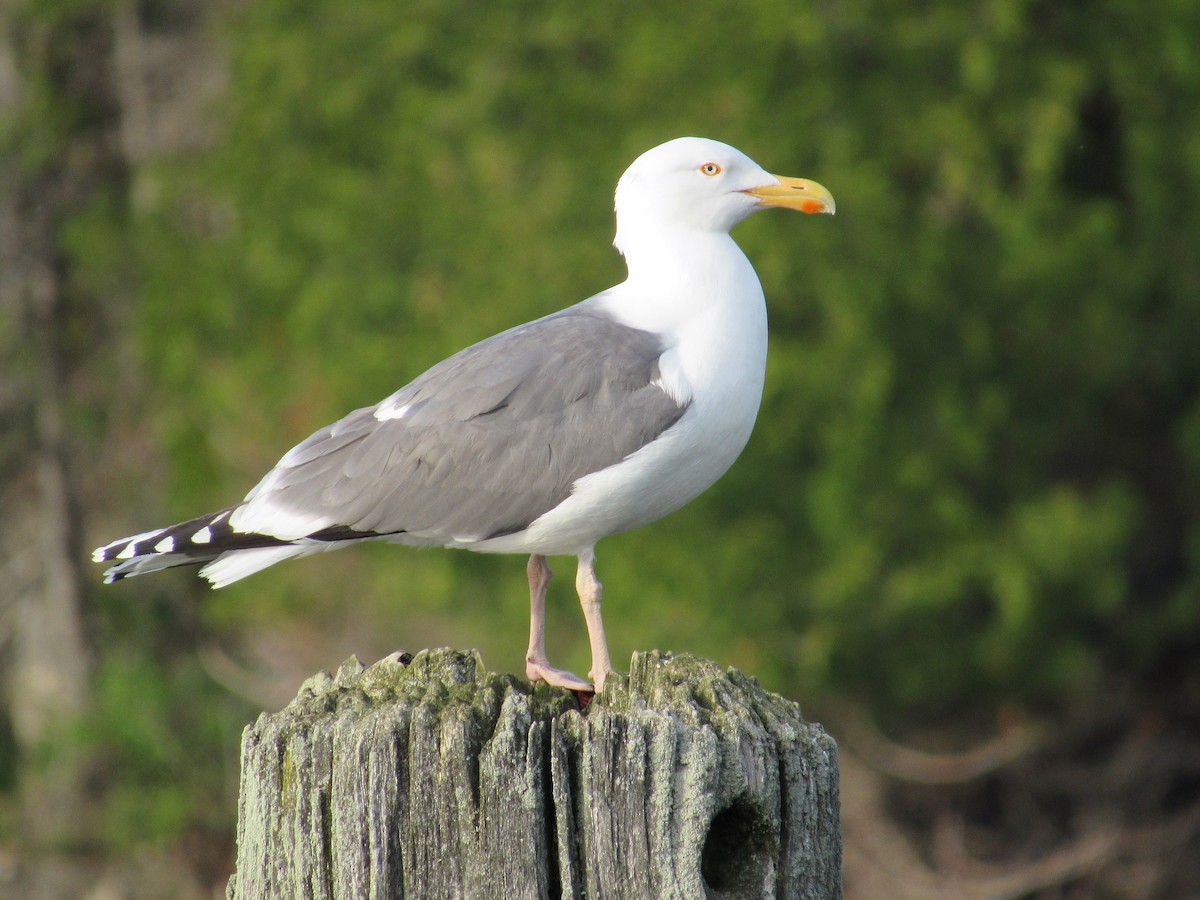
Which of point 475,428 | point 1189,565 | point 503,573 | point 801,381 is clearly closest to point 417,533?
point 475,428

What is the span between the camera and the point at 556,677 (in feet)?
13.3

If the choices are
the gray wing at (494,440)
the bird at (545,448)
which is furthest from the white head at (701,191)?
the gray wing at (494,440)

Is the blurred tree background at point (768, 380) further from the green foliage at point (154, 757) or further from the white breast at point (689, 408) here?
the white breast at point (689, 408)

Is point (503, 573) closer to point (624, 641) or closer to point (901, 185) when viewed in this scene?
point (624, 641)

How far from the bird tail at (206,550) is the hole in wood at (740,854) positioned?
1.74 metres

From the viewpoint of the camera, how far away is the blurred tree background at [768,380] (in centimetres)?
916

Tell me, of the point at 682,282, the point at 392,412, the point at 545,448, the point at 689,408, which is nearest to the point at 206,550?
the point at 392,412

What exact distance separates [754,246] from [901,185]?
1454 mm

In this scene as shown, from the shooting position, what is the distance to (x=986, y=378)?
946cm

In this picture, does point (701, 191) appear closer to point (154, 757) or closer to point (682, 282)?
point (682, 282)

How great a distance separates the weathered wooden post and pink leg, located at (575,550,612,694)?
47.9 inches

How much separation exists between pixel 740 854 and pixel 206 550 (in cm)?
193

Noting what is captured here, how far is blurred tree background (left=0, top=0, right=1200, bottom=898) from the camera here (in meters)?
9.16

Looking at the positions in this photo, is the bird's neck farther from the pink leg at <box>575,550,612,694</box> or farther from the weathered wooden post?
the weathered wooden post
